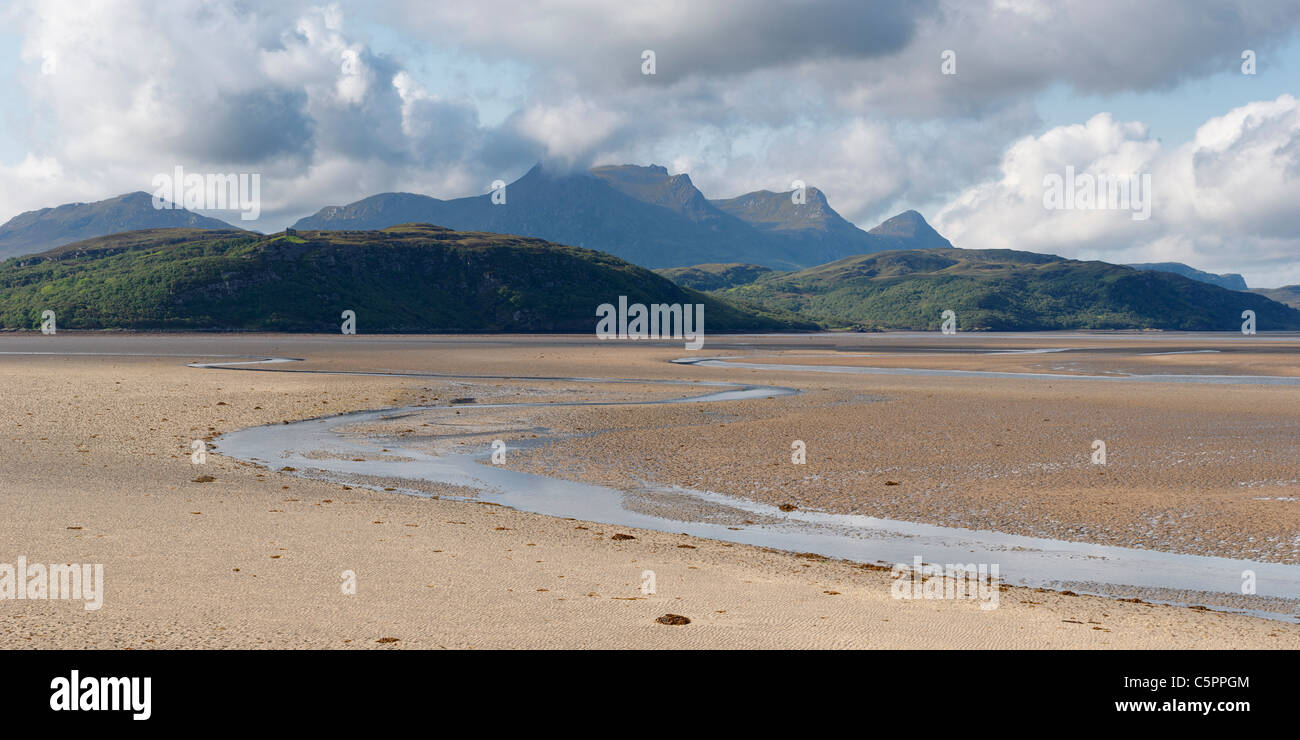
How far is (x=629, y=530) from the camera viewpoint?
1558 cm

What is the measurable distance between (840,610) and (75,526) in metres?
11.1

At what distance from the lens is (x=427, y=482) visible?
20.3m

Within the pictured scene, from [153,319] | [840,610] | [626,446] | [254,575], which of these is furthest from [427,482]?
[153,319]

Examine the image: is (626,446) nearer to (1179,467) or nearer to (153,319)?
(1179,467)

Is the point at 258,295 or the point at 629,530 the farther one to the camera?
the point at 258,295

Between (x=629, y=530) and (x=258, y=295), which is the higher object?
(x=258, y=295)

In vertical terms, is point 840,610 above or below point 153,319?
below

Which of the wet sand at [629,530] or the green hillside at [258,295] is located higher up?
the green hillside at [258,295]

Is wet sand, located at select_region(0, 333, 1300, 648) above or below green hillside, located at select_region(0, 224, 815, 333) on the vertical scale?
below

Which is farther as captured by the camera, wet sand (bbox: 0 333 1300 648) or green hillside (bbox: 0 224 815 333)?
green hillside (bbox: 0 224 815 333)

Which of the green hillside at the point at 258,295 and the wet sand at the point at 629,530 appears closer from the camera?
the wet sand at the point at 629,530

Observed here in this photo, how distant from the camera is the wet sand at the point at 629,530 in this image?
918cm

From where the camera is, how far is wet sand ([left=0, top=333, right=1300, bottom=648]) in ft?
30.1
